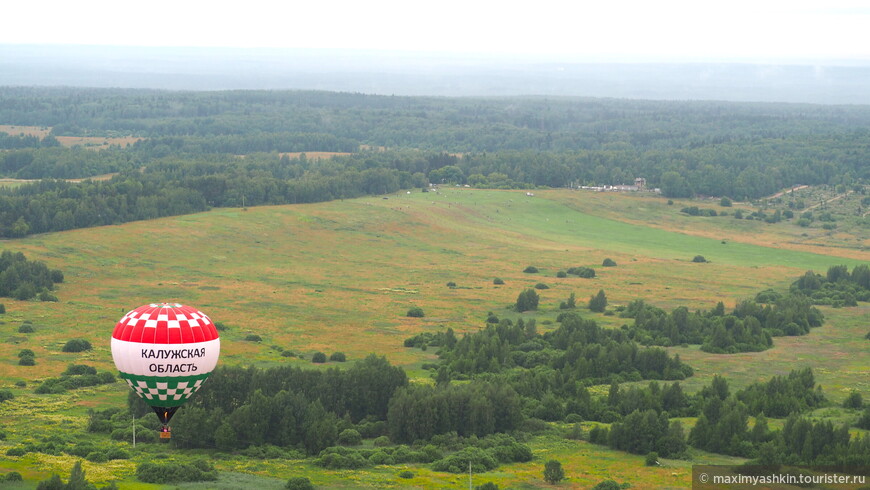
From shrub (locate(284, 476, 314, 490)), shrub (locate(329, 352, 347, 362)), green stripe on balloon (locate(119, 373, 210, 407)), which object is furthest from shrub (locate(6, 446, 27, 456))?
shrub (locate(329, 352, 347, 362))

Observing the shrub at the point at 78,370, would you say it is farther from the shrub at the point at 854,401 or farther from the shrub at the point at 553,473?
the shrub at the point at 854,401

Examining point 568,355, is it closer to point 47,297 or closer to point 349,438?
point 349,438

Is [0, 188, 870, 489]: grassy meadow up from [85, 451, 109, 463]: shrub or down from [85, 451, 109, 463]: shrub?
down

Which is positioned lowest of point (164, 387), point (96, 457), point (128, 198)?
point (128, 198)

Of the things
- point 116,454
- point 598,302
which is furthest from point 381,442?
point 598,302

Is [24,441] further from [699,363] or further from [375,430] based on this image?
[699,363]

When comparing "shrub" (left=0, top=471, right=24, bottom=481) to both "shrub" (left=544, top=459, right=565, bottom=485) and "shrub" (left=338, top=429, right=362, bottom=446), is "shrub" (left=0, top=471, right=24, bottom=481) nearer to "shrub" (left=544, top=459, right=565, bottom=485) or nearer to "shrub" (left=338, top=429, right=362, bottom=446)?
"shrub" (left=338, top=429, right=362, bottom=446)

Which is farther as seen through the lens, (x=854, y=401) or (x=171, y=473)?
(x=854, y=401)

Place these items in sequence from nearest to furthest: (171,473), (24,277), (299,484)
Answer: (299,484), (171,473), (24,277)
